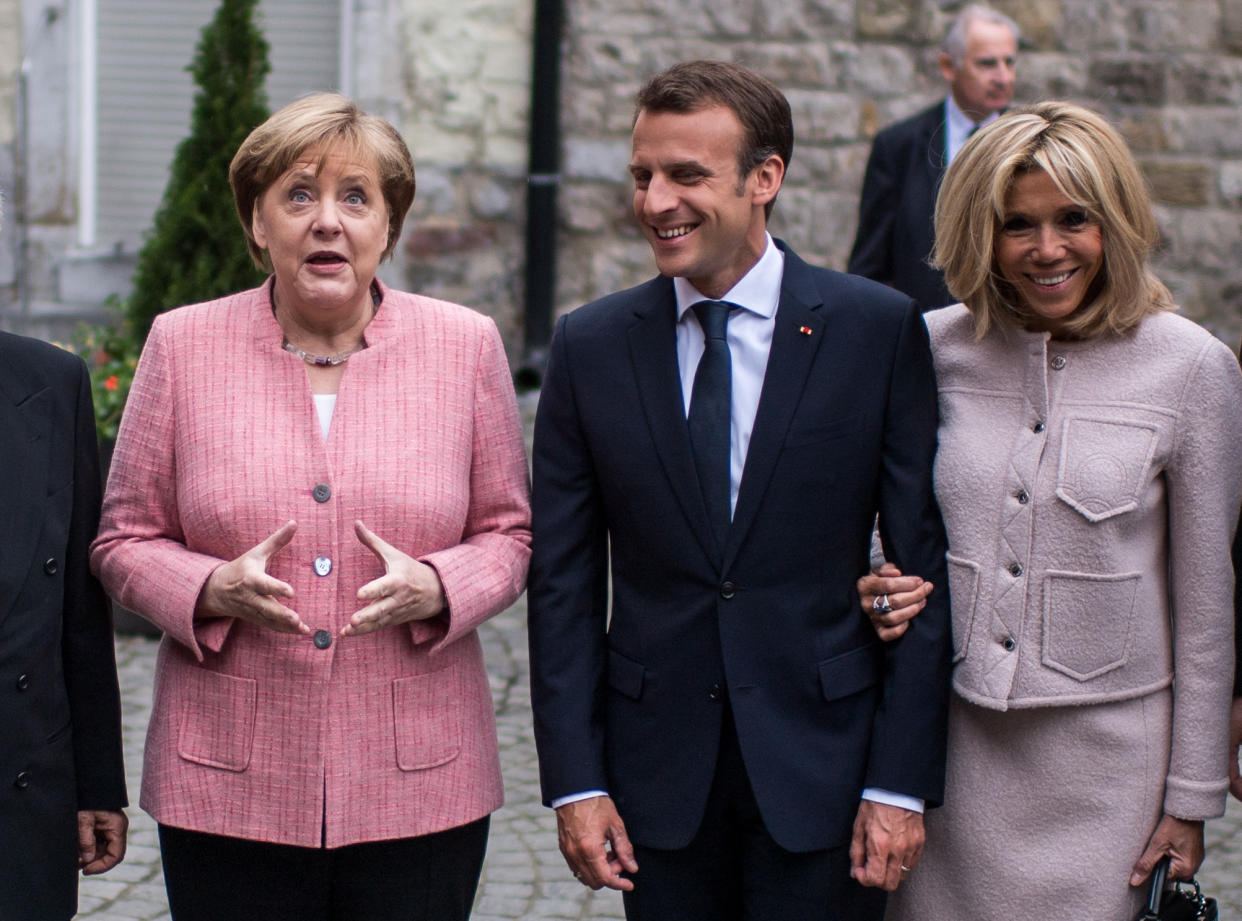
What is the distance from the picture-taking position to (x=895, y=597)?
2.90m

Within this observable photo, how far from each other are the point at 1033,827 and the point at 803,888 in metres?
0.42

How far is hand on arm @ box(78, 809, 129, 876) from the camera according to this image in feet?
9.77

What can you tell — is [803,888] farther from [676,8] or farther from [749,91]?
[676,8]

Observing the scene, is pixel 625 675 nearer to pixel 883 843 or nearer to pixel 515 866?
pixel 883 843

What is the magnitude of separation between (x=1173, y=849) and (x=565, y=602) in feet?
3.67

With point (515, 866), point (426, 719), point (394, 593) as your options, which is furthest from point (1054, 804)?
point (515, 866)

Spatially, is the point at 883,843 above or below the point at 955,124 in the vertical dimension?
below

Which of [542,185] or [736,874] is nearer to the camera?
[736,874]

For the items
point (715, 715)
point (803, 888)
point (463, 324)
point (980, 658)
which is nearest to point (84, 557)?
point (463, 324)

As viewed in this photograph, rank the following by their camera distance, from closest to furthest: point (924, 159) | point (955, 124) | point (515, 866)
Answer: point (515, 866) < point (924, 159) < point (955, 124)

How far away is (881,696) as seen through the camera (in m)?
2.98

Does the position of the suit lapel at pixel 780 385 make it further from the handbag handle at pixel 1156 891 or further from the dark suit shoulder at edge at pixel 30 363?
the dark suit shoulder at edge at pixel 30 363

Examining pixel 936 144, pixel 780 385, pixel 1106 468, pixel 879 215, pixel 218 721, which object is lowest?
pixel 218 721

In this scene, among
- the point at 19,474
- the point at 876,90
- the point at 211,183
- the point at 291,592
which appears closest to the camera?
the point at 291,592
